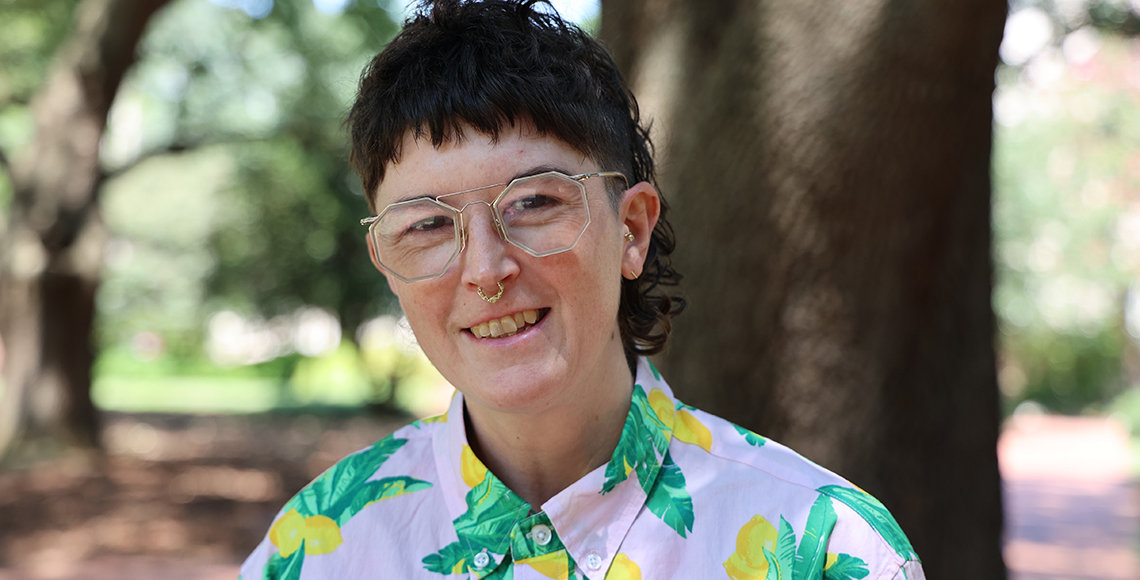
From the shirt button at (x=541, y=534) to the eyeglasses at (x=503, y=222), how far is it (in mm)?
427

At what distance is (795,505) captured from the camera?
1.62 metres

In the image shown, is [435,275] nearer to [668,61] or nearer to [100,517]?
[668,61]

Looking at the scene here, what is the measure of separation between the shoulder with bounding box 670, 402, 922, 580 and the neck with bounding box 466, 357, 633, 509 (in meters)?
0.13

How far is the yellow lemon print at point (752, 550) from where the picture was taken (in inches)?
62.2

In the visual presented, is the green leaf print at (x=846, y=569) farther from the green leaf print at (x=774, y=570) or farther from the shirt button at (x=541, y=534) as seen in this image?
the shirt button at (x=541, y=534)

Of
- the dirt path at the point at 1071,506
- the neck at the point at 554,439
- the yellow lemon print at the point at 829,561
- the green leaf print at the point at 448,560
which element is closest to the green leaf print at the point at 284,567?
the green leaf print at the point at 448,560

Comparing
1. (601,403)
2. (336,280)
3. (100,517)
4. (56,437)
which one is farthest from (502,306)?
(336,280)

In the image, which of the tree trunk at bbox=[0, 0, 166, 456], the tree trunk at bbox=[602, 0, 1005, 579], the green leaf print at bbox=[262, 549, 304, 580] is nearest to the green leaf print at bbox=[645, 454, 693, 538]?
the green leaf print at bbox=[262, 549, 304, 580]

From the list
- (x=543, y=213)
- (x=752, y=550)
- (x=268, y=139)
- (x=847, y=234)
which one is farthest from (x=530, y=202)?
(x=268, y=139)

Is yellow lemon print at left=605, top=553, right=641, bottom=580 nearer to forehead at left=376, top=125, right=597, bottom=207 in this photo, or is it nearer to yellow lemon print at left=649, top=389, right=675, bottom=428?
yellow lemon print at left=649, top=389, right=675, bottom=428

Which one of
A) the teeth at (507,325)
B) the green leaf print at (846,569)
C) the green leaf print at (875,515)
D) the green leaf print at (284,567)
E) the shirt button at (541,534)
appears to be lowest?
the green leaf print at (284,567)

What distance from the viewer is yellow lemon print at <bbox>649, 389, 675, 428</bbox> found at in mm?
1793

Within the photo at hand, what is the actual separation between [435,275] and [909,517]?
191cm

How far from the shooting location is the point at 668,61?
3.14 meters
